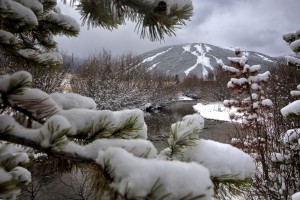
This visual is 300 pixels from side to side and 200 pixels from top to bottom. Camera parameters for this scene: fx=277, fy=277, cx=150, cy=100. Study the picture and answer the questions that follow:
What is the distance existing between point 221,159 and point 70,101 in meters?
0.78

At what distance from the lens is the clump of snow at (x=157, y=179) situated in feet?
2.46

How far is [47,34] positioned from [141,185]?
5.60 feet

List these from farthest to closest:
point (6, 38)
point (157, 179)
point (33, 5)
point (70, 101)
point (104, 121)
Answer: point (33, 5)
point (6, 38)
point (70, 101)
point (104, 121)
point (157, 179)

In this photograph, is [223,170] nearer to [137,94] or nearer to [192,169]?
[192,169]

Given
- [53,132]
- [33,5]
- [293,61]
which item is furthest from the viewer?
[293,61]

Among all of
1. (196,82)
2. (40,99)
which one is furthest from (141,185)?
(196,82)

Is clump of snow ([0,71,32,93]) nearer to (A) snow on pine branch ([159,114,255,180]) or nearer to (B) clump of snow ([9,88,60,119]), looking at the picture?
(B) clump of snow ([9,88,60,119])

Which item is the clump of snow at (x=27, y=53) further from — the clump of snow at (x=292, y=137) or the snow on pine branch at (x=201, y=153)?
the clump of snow at (x=292, y=137)

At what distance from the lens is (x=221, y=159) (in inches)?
44.7

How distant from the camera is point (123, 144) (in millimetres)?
1038

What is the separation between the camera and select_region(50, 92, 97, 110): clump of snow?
1367 millimetres

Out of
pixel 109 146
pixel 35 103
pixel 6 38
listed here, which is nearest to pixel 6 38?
pixel 6 38

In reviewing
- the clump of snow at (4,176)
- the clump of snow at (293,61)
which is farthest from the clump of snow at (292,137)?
the clump of snow at (4,176)

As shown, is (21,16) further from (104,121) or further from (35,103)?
(104,121)
